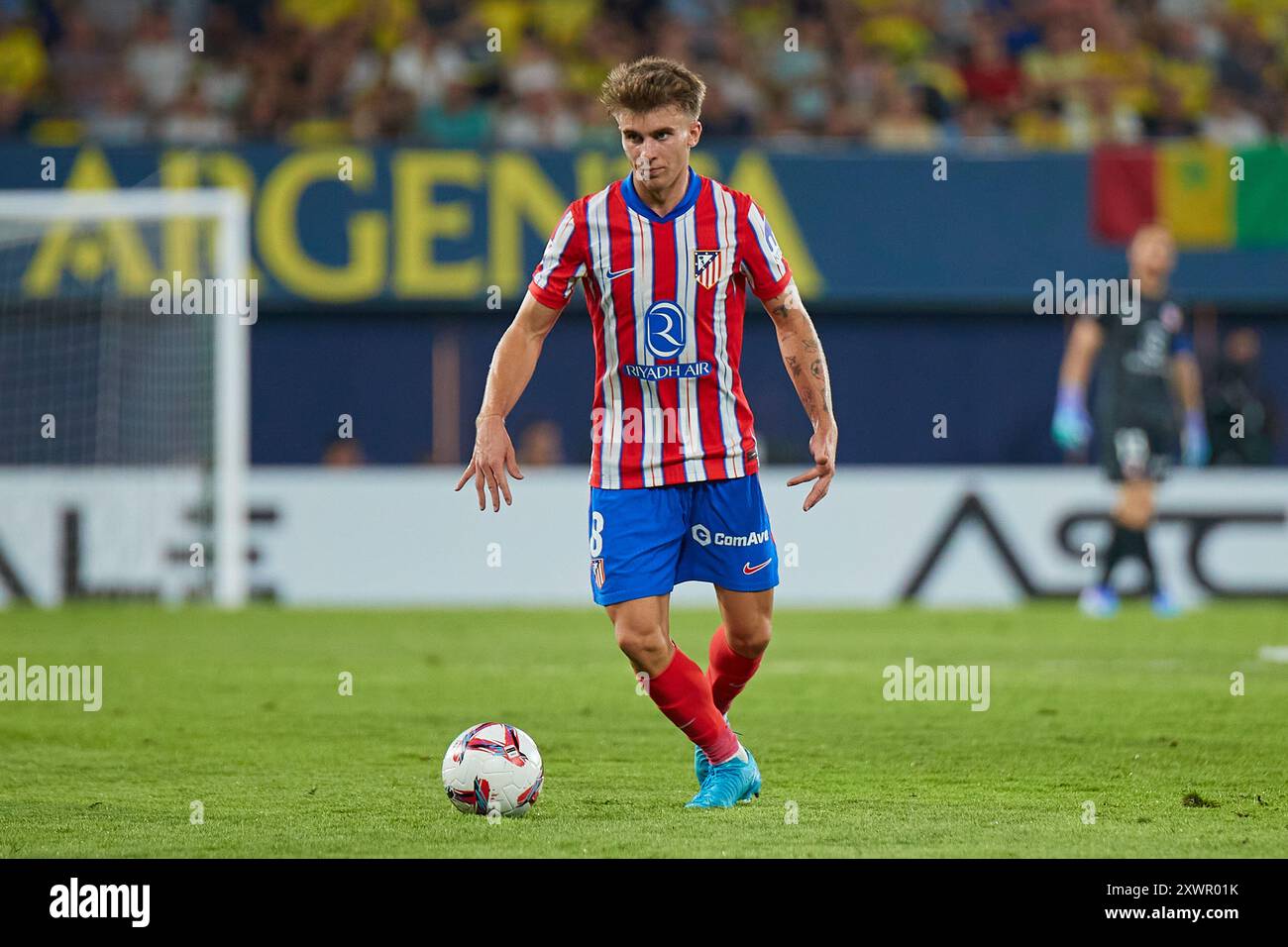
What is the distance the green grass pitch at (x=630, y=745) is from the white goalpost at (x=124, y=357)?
7.11ft

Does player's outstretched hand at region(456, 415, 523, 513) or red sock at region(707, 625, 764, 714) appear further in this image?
red sock at region(707, 625, 764, 714)

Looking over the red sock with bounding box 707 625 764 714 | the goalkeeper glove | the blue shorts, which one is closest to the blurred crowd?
the goalkeeper glove

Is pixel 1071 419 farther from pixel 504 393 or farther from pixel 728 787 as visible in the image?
pixel 504 393

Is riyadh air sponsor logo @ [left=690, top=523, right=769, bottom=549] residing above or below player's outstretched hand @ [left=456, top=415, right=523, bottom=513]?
below

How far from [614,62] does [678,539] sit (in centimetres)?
1165

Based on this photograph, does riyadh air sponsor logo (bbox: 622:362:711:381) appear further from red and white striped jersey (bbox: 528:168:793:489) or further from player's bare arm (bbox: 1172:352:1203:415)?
player's bare arm (bbox: 1172:352:1203:415)

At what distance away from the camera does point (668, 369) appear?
5.40 meters

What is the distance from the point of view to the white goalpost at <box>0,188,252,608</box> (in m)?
13.3

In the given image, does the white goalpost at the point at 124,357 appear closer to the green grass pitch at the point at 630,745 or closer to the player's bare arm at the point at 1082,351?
the green grass pitch at the point at 630,745

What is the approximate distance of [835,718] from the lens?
7602 mm

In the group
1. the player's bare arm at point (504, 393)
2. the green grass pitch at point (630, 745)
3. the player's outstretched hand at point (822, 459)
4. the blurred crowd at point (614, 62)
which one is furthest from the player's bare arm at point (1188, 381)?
the player's bare arm at point (504, 393)

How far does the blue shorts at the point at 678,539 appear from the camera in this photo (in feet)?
17.4

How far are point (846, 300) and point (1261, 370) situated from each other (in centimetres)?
355
